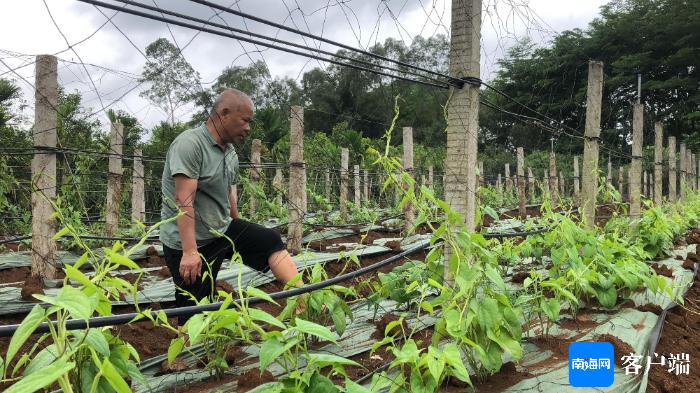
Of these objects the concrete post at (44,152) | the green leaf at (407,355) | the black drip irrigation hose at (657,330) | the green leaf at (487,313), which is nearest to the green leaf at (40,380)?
the green leaf at (407,355)

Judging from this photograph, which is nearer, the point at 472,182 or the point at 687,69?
the point at 472,182

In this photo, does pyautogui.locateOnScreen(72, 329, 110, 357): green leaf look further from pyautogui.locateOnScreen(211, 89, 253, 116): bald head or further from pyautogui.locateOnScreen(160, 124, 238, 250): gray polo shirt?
pyautogui.locateOnScreen(211, 89, 253, 116): bald head

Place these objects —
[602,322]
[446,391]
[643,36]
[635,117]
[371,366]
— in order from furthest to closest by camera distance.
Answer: [643,36] < [635,117] < [602,322] < [371,366] < [446,391]

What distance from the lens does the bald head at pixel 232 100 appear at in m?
2.60

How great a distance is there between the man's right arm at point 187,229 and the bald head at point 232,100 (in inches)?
16.3

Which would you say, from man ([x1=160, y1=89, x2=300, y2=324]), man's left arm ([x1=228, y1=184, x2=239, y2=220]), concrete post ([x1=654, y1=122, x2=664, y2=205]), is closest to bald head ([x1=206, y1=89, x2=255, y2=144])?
man ([x1=160, y1=89, x2=300, y2=324])

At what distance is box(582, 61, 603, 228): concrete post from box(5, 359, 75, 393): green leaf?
4.38 meters

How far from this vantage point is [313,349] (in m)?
2.65

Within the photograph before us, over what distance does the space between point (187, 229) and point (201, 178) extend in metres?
0.30

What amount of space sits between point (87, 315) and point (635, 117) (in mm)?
8090

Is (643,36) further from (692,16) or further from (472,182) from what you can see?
(472,182)

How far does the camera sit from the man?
8.18 ft

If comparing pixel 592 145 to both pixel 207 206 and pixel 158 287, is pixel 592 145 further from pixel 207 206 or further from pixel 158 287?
pixel 158 287

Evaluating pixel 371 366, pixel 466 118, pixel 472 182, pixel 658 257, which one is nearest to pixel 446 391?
pixel 371 366
